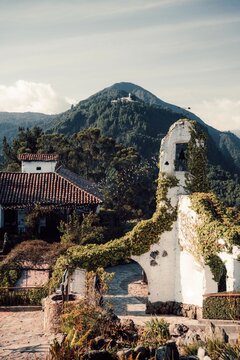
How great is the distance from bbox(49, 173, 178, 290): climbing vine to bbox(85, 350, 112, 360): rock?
7603 millimetres

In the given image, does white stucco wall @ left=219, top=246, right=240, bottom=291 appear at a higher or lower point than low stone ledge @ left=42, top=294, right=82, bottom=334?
higher

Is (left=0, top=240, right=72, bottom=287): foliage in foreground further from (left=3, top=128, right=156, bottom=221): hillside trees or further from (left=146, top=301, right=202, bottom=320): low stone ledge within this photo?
(left=3, top=128, right=156, bottom=221): hillside trees

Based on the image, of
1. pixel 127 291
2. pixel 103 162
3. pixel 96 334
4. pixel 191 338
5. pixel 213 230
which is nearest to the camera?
pixel 191 338

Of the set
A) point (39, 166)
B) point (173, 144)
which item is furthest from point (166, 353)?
point (39, 166)

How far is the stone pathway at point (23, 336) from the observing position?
1238 centimetres

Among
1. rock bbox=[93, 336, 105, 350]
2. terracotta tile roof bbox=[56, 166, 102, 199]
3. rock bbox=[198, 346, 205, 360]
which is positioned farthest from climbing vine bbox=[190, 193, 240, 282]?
terracotta tile roof bbox=[56, 166, 102, 199]

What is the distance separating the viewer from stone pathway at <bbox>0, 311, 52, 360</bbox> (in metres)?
12.4

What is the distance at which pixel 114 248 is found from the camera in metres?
19.2

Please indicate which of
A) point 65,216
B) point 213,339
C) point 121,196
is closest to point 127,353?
point 213,339

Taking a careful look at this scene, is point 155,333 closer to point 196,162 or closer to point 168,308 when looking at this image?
point 168,308

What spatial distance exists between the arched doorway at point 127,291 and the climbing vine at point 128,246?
1.92m

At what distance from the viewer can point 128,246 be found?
19375mm

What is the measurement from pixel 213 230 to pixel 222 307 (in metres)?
2.69

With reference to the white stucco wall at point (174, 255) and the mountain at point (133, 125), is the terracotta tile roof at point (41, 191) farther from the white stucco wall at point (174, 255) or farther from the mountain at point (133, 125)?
the mountain at point (133, 125)
